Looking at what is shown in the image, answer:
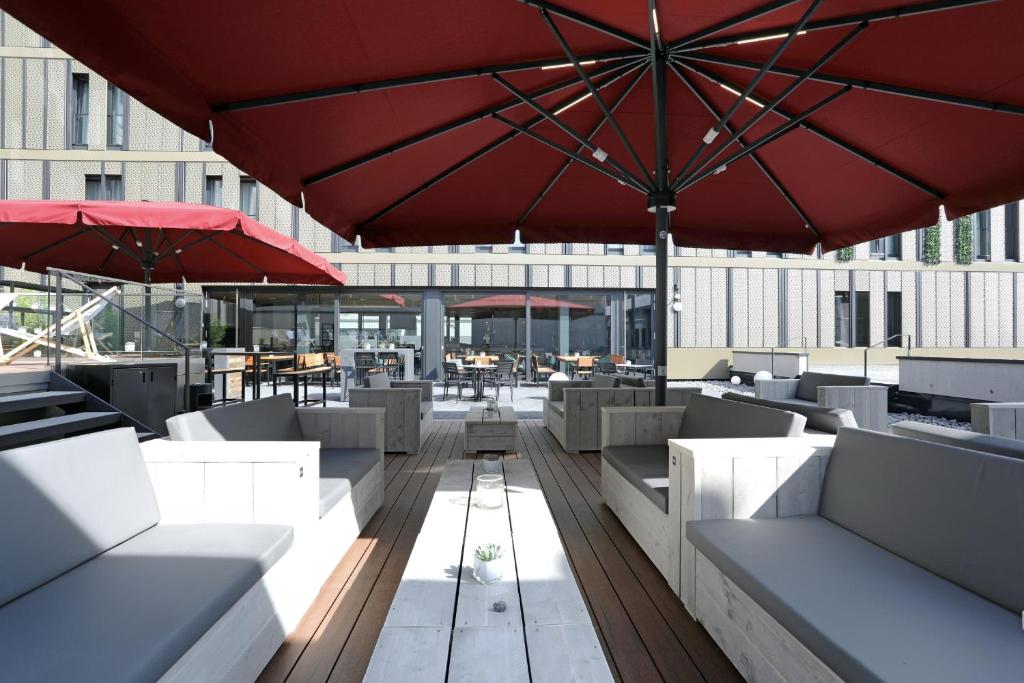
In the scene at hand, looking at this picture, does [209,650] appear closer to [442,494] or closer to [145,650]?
[145,650]

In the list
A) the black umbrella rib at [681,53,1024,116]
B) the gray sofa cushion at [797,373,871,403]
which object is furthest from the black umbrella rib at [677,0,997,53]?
the gray sofa cushion at [797,373,871,403]

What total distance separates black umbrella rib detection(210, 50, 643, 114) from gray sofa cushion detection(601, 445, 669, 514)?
2.33 metres

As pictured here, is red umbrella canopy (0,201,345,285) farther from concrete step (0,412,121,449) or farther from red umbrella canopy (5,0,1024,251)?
concrete step (0,412,121,449)

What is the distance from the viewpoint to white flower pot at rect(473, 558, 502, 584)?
167cm

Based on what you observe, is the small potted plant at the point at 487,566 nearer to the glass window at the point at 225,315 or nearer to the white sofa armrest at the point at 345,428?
the white sofa armrest at the point at 345,428

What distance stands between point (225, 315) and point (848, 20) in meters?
13.4

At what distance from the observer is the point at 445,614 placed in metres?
1.49

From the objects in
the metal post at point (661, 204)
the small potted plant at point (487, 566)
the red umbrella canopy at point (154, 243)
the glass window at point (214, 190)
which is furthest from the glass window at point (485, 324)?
the small potted plant at point (487, 566)

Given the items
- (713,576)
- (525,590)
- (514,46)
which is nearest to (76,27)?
(514,46)

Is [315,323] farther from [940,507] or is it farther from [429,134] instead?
[940,507]

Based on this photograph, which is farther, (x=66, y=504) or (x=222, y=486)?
(x=222, y=486)

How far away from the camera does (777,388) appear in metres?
7.45

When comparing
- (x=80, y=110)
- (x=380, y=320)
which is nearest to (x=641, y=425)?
(x=380, y=320)

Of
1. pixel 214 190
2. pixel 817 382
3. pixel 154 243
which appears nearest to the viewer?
pixel 154 243
